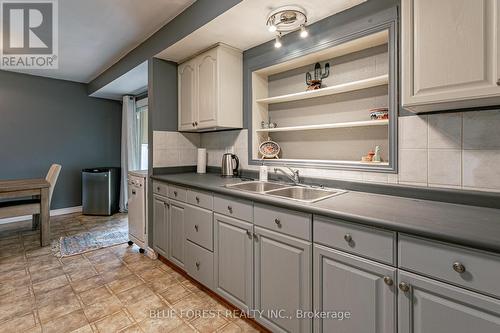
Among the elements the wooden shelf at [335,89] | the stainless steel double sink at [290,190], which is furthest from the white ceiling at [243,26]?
the stainless steel double sink at [290,190]

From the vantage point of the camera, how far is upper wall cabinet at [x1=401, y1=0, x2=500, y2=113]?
105cm

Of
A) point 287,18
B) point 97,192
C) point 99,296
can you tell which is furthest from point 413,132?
point 97,192

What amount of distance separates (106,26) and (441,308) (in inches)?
133

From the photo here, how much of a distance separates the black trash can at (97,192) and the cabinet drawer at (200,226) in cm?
289

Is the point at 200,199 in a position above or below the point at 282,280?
above

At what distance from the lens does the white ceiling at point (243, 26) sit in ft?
5.75

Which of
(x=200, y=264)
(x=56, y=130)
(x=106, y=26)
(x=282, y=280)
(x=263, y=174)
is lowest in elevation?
(x=200, y=264)

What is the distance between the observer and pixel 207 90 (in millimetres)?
2609

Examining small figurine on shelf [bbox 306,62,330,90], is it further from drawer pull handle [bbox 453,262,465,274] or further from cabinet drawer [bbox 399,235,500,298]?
drawer pull handle [bbox 453,262,465,274]

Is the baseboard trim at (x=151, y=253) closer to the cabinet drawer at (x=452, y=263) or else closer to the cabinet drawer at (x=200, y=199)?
the cabinet drawer at (x=200, y=199)

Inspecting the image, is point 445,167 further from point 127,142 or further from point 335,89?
point 127,142

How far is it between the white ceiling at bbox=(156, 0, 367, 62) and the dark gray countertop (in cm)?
133

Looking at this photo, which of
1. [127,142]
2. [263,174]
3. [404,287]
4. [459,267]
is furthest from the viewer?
[127,142]

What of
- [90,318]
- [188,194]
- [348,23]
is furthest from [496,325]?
[90,318]
